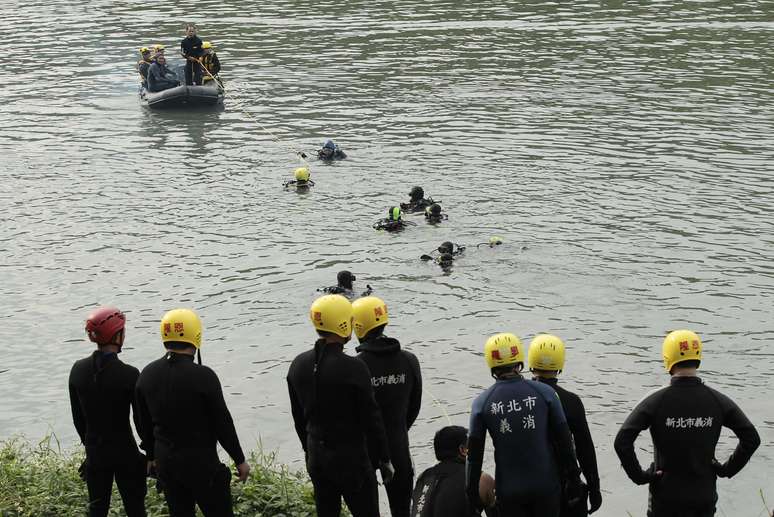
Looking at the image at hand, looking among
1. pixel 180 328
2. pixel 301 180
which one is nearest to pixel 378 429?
pixel 180 328

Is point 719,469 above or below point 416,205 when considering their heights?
above

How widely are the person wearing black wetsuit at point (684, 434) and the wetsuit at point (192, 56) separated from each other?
30150 millimetres

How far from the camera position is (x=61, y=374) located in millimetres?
17891

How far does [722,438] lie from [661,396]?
7.06 metres

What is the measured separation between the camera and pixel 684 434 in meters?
8.31

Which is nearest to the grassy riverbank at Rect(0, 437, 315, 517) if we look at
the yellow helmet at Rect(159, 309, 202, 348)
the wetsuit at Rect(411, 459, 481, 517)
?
the wetsuit at Rect(411, 459, 481, 517)

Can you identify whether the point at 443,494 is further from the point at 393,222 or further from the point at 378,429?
the point at 393,222

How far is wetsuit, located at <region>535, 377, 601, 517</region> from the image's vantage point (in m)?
8.52

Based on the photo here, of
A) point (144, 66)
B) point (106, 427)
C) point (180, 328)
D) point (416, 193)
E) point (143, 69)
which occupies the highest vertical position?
point (180, 328)

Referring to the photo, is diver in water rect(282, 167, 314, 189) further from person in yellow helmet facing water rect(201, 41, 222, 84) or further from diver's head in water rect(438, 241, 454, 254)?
person in yellow helmet facing water rect(201, 41, 222, 84)

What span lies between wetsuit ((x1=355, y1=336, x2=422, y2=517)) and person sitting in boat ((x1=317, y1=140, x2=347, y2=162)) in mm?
19969

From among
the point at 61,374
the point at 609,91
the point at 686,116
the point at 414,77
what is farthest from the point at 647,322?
the point at 414,77

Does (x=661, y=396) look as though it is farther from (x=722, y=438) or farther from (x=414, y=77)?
(x=414, y=77)

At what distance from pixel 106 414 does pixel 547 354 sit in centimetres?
365
